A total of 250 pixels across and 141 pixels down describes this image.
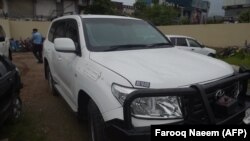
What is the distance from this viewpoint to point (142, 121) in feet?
9.19

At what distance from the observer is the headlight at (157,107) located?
281 centimetres

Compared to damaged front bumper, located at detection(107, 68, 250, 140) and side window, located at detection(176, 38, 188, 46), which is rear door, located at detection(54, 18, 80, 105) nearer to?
damaged front bumper, located at detection(107, 68, 250, 140)

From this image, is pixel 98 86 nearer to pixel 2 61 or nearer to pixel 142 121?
pixel 142 121

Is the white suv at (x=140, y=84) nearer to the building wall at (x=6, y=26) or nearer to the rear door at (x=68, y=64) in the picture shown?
the rear door at (x=68, y=64)

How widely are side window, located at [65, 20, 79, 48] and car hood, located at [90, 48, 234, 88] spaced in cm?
75

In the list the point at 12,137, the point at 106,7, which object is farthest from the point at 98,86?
the point at 106,7

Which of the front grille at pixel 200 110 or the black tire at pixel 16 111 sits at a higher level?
the front grille at pixel 200 110

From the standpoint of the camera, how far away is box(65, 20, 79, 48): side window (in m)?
4.54

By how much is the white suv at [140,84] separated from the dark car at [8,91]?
0.85m

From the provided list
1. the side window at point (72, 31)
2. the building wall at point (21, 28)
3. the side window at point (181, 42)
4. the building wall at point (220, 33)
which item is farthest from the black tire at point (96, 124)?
the building wall at point (220, 33)

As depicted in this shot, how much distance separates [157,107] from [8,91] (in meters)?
2.47

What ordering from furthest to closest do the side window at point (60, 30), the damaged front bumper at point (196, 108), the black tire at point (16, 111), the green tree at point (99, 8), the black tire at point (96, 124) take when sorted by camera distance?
the green tree at point (99, 8) < the side window at point (60, 30) < the black tire at point (16, 111) < the black tire at point (96, 124) < the damaged front bumper at point (196, 108)

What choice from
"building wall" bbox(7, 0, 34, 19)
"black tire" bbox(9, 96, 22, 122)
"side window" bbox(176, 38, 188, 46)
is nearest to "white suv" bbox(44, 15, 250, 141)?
"black tire" bbox(9, 96, 22, 122)

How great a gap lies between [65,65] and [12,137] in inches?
52.6
